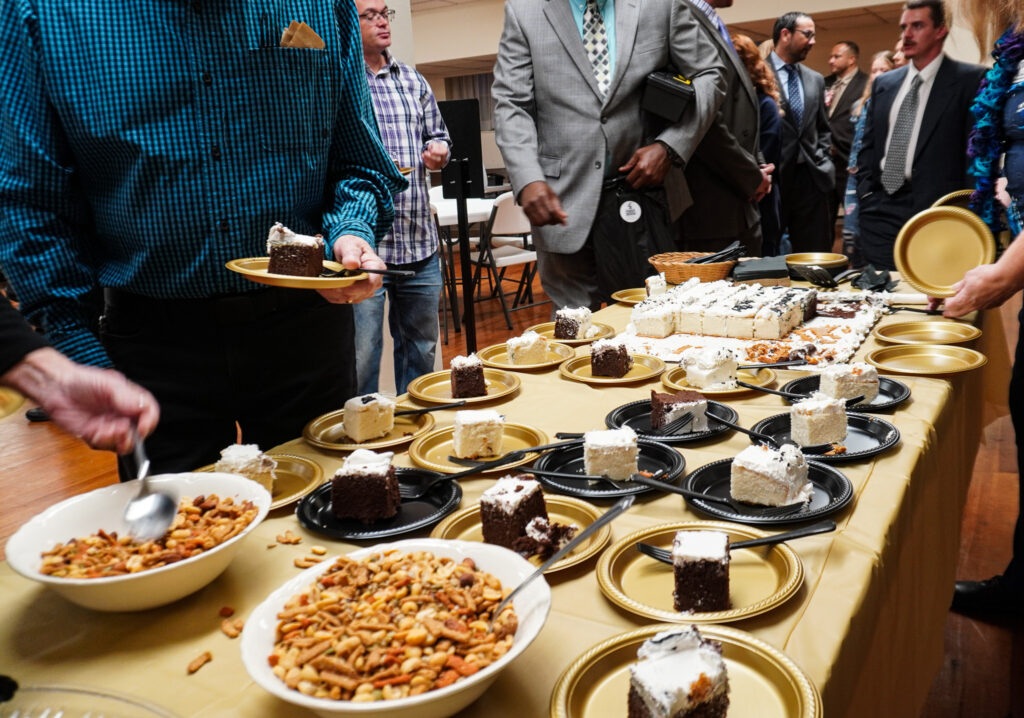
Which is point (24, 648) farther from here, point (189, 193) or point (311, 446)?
point (189, 193)

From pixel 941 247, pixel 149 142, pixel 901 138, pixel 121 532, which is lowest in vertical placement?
pixel 121 532

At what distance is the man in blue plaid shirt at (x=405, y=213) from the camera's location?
11.2 ft

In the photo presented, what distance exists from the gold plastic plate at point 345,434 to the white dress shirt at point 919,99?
3161 millimetres

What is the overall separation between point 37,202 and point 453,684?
3.96 ft

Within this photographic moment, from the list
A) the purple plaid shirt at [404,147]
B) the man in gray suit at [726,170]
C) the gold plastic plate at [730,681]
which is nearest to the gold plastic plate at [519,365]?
the gold plastic plate at [730,681]

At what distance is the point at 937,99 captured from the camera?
3613mm

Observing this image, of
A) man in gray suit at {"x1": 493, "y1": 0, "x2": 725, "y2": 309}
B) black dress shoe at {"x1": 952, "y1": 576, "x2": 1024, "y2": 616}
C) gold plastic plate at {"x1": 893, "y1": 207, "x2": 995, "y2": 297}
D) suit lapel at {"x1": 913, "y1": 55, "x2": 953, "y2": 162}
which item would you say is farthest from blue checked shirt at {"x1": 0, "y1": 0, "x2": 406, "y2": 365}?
suit lapel at {"x1": 913, "y1": 55, "x2": 953, "y2": 162}

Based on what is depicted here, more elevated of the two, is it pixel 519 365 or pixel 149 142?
pixel 149 142

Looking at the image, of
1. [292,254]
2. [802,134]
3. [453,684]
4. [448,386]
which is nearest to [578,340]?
[448,386]

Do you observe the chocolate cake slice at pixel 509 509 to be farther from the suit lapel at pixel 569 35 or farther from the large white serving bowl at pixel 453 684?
the suit lapel at pixel 569 35

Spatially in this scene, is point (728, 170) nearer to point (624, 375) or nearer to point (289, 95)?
point (624, 375)

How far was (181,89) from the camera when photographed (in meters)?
1.43

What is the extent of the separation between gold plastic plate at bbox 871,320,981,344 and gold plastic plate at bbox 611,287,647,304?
0.83 m

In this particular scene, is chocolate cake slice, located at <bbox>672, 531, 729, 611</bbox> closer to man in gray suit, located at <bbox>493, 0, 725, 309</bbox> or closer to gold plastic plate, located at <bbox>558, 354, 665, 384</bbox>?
gold plastic plate, located at <bbox>558, 354, 665, 384</bbox>
